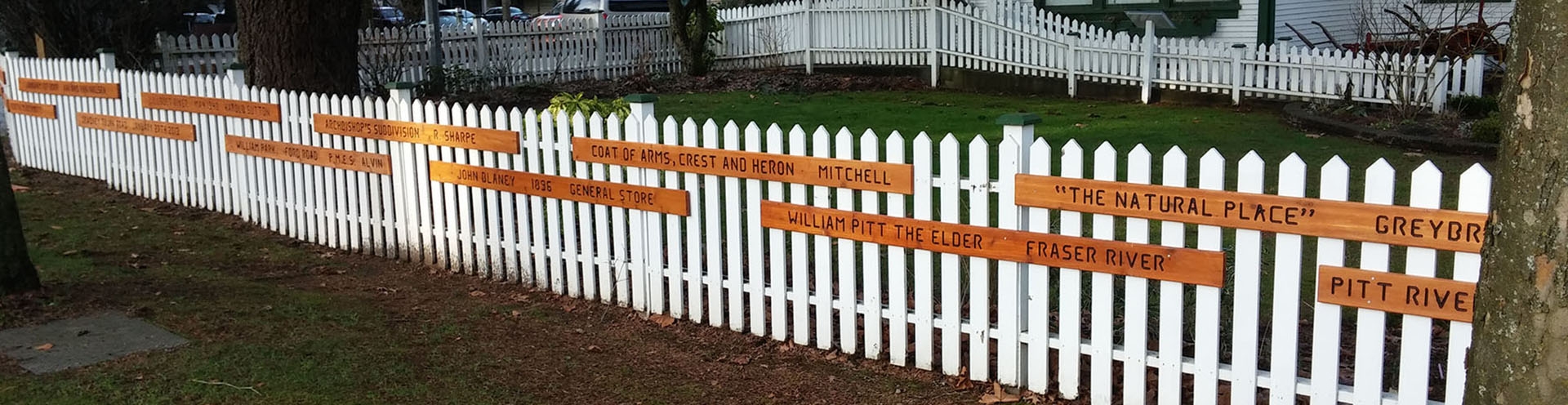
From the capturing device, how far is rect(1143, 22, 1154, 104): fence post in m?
16.0

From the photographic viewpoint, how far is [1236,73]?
15.2m

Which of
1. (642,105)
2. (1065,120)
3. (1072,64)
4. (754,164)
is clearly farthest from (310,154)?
(1072,64)

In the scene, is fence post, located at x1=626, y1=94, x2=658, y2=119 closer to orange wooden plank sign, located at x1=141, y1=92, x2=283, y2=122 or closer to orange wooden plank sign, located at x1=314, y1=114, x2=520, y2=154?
orange wooden plank sign, located at x1=314, y1=114, x2=520, y2=154

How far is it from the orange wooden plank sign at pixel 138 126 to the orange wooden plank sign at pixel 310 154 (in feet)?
1.91

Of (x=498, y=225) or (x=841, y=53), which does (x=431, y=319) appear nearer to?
(x=498, y=225)

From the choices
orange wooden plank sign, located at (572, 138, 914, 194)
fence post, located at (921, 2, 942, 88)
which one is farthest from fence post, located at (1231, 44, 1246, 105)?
orange wooden plank sign, located at (572, 138, 914, 194)

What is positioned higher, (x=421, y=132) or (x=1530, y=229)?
(x=1530, y=229)

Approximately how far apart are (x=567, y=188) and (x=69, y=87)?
673 centimetres

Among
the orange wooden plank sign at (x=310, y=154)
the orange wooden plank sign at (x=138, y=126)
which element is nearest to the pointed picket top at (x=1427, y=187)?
the orange wooden plank sign at (x=310, y=154)

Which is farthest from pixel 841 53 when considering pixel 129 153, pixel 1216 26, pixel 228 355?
pixel 228 355

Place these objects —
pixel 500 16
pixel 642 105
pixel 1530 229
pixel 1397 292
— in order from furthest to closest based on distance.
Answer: pixel 500 16
pixel 642 105
pixel 1397 292
pixel 1530 229

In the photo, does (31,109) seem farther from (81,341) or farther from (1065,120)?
(1065,120)

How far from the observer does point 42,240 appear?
28.1ft

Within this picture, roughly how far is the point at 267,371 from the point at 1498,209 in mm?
4662
